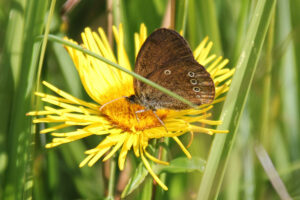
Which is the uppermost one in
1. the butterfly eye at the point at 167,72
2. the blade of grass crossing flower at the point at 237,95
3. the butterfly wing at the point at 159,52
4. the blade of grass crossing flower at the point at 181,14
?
the blade of grass crossing flower at the point at 181,14

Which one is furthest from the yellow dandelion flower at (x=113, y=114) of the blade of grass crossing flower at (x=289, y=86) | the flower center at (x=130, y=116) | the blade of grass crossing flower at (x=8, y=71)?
the blade of grass crossing flower at (x=289, y=86)

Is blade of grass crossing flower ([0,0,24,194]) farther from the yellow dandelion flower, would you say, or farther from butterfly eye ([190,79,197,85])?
butterfly eye ([190,79,197,85])

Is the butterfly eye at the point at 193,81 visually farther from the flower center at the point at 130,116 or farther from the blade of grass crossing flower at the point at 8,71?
the blade of grass crossing flower at the point at 8,71

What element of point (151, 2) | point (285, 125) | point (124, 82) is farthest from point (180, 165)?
point (151, 2)

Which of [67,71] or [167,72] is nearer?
[167,72]

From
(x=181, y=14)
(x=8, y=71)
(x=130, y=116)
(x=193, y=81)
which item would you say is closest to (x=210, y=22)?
(x=181, y=14)

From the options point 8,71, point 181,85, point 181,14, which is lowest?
point 181,85

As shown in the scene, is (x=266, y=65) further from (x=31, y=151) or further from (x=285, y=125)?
(x=31, y=151)

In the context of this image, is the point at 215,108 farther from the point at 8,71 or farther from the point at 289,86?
the point at 8,71
